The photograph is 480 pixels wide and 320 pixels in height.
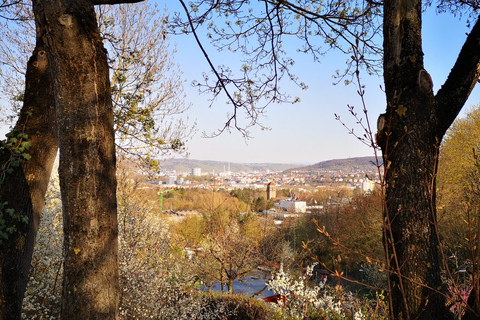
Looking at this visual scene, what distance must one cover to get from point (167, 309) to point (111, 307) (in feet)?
13.9

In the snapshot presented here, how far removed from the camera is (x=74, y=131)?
1705mm

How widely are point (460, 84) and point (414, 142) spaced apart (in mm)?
408

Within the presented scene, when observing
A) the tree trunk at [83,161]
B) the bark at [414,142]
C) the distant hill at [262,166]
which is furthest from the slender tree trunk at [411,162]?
the distant hill at [262,166]

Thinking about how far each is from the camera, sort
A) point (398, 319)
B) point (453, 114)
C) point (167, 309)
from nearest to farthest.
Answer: point (398, 319) → point (453, 114) → point (167, 309)

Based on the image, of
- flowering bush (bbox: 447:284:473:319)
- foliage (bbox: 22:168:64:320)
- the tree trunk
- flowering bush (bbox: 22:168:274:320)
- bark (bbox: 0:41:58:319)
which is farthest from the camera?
flowering bush (bbox: 22:168:274:320)

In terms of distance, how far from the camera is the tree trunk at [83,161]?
1639 mm

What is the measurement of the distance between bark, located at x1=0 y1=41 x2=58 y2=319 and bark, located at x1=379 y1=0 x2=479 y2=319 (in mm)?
2246

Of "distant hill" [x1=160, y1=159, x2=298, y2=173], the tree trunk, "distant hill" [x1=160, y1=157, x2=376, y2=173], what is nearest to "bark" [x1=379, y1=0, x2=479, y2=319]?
the tree trunk

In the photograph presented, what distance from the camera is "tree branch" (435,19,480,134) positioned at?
1772 millimetres

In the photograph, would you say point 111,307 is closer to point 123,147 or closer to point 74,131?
point 74,131

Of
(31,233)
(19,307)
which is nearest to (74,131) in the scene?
(31,233)

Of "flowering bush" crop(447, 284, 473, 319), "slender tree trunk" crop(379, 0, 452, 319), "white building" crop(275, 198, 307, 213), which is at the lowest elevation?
"white building" crop(275, 198, 307, 213)

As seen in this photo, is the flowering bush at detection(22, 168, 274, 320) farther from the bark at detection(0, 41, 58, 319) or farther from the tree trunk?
the tree trunk

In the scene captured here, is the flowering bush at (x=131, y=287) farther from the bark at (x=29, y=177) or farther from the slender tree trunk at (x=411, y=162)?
the slender tree trunk at (x=411, y=162)
